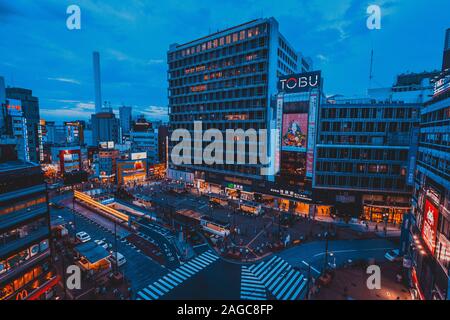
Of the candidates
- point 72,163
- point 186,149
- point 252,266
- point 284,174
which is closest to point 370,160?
point 284,174

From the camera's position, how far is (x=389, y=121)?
45594 mm

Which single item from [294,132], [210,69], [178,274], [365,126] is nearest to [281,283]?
[178,274]

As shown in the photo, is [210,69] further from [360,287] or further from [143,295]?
[360,287]

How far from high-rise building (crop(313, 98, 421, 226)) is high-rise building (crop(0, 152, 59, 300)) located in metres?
48.4

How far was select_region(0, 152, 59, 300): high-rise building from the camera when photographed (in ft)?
75.1

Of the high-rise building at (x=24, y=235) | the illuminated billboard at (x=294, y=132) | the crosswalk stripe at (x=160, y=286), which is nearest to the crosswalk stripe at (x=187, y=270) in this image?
the crosswalk stripe at (x=160, y=286)

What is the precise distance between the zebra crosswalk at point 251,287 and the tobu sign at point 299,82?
39626mm

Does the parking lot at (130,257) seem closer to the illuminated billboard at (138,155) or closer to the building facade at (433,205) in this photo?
the building facade at (433,205)

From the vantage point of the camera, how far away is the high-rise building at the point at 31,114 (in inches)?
3818

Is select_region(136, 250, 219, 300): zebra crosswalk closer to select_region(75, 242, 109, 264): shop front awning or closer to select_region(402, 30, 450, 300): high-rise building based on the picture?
select_region(75, 242, 109, 264): shop front awning

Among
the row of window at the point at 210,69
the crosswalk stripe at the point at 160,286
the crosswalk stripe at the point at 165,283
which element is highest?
the row of window at the point at 210,69
